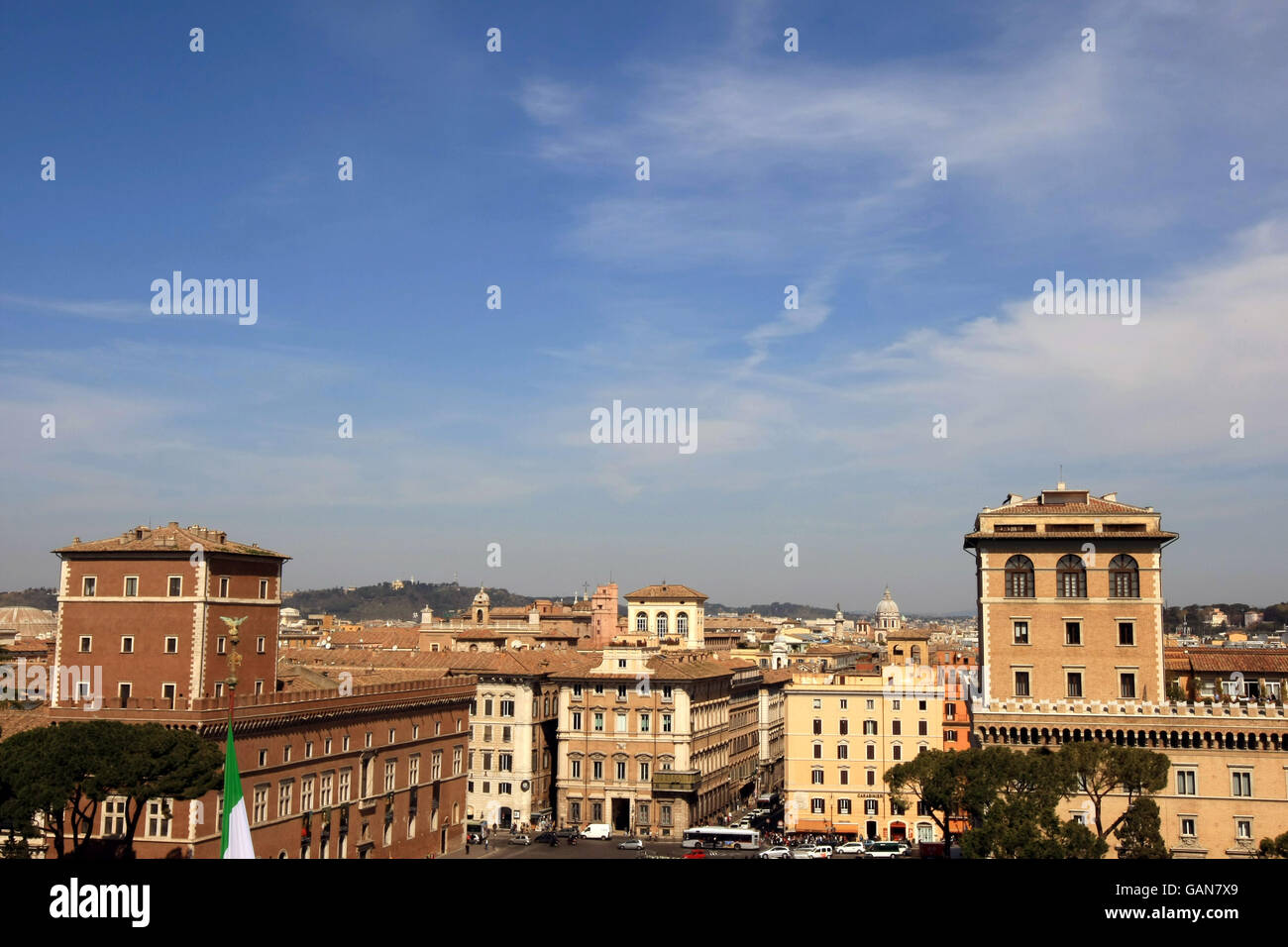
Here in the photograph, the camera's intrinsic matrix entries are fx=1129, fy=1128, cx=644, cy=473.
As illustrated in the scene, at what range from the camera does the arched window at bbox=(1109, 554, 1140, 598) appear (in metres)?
65.3

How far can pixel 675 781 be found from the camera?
3777 inches

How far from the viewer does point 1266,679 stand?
73.2 m

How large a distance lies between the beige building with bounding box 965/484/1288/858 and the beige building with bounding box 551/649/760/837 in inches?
1417

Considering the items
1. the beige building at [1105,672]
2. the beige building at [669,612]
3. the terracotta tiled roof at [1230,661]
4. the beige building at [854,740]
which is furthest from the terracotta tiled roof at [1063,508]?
the beige building at [669,612]

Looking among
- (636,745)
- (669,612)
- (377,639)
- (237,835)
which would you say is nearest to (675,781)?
(636,745)

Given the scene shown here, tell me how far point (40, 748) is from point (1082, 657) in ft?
180

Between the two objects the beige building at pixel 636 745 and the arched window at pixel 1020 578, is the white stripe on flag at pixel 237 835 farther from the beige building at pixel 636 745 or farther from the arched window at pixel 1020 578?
the beige building at pixel 636 745

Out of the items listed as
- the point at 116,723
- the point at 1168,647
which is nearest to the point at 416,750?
the point at 116,723

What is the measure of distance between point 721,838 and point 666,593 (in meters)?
66.3

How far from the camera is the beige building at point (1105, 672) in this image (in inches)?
2347

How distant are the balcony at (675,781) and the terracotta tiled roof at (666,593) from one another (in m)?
58.0

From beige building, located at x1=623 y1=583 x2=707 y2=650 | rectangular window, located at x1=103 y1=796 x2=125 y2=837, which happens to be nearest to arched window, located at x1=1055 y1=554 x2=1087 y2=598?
rectangular window, located at x1=103 y1=796 x2=125 y2=837

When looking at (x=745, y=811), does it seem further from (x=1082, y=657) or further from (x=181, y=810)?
(x=181, y=810)

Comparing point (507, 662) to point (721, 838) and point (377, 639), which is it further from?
point (377, 639)
